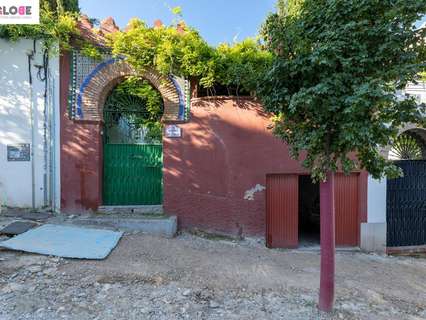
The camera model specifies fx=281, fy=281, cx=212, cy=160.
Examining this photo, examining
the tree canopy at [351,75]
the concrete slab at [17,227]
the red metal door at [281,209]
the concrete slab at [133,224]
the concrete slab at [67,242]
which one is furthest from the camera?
the red metal door at [281,209]

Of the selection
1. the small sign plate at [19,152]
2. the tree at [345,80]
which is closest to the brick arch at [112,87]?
the small sign plate at [19,152]

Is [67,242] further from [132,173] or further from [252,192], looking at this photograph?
[252,192]

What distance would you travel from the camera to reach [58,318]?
3.06 metres

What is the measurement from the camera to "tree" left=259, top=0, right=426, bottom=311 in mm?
2758

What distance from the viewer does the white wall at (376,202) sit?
693 centimetres

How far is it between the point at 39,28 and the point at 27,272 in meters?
5.10

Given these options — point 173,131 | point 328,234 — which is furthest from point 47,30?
point 328,234

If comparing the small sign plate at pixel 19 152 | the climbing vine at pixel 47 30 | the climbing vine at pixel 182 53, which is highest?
the climbing vine at pixel 47 30

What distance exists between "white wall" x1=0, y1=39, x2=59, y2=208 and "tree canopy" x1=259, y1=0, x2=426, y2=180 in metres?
5.41

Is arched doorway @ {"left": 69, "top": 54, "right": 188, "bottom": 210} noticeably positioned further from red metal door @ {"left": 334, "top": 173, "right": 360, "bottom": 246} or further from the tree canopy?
red metal door @ {"left": 334, "top": 173, "right": 360, "bottom": 246}

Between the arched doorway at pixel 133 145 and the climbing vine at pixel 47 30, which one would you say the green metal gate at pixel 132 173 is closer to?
the arched doorway at pixel 133 145

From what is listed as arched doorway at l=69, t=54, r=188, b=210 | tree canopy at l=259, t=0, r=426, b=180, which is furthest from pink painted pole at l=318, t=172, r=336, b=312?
arched doorway at l=69, t=54, r=188, b=210

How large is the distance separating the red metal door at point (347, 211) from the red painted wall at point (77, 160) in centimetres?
582

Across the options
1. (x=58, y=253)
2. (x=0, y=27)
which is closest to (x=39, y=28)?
(x=0, y=27)
